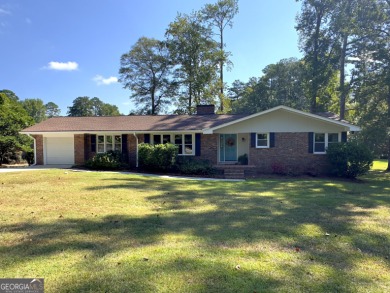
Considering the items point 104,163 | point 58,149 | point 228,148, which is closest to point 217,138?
point 228,148

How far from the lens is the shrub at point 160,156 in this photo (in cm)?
1585

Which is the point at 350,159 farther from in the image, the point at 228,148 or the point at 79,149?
the point at 79,149

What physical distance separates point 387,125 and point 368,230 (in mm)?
17658

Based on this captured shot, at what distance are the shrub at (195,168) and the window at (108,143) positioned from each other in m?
4.89

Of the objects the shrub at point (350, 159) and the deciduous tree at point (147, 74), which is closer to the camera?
the shrub at point (350, 159)

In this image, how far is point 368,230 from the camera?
571 cm

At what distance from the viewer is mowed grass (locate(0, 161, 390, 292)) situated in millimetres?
3459

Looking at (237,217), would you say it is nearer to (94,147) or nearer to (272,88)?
(94,147)

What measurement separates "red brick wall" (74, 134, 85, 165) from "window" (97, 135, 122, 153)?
1018 mm

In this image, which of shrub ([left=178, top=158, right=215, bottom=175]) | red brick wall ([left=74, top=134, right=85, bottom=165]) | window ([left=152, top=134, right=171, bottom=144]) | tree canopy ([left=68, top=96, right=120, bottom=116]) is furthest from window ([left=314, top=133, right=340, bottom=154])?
tree canopy ([left=68, top=96, right=120, bottom=116])

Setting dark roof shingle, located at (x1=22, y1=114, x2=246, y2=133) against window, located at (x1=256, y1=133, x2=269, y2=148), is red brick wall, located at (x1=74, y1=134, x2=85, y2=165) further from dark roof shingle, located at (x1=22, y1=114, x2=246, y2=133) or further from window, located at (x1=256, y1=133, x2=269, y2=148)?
window, located at (x1=256, y1=133, x2=269, y2=148)

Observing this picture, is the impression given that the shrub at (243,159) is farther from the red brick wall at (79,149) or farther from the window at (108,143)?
the red brick wall at (79,149)

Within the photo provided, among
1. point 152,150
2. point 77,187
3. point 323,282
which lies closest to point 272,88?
point 152,150

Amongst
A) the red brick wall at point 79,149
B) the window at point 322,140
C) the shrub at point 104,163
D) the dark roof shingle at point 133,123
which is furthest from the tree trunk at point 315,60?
the red brick wall at point 79,149
